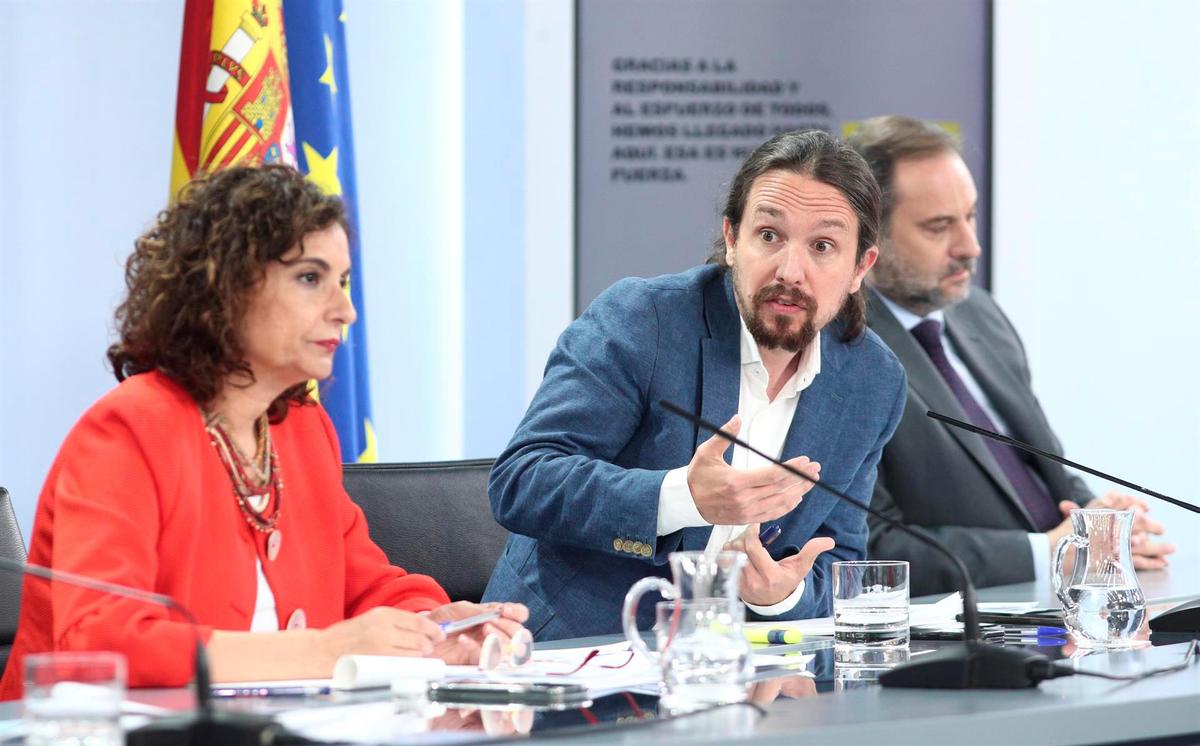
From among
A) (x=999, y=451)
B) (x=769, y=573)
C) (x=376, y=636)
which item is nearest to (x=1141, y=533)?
(x=999, y=451)

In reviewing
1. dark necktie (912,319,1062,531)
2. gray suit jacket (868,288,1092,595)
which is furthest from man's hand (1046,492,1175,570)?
dark necktie (912,319,1062,531)

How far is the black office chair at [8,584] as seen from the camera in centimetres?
233

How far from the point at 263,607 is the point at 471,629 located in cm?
26

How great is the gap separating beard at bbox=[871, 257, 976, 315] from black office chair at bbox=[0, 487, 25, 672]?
1870 millimetres

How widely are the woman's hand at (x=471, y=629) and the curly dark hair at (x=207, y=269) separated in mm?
381

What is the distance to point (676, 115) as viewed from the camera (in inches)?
171

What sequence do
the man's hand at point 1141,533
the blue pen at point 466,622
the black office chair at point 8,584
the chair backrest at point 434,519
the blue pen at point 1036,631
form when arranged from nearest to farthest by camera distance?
the blue pen at point 466,622 < the blue pen at point 1036,631 < the black office chair at point 8,584 < the chair backrest at point 434,519 < the man's hand at point 1141,533

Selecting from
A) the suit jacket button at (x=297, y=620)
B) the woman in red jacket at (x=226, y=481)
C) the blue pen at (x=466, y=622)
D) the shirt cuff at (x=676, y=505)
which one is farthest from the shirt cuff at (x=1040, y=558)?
the suit jacket button at (x=297, y=620)

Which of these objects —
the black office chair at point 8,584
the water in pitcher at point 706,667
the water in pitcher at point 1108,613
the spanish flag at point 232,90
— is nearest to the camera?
the water in pitcher at point 706,667

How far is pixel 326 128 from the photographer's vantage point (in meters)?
3.20

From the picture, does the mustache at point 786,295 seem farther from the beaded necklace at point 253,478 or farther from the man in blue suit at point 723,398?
the beaded necklace at point 253,478

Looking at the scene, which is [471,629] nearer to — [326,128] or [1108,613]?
[1108,613]

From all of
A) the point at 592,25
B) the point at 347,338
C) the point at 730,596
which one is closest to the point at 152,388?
the point at 730,596

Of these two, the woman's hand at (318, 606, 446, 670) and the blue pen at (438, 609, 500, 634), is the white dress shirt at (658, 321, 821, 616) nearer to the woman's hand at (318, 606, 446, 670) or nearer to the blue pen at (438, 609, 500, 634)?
the blue pen at (438, 609, 500, 634)
